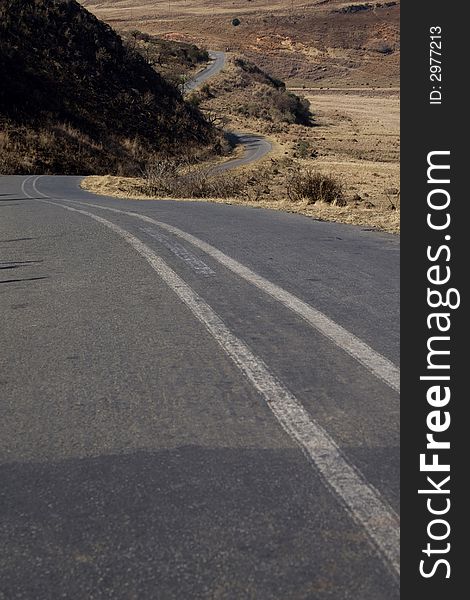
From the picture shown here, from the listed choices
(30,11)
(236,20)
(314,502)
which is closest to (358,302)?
(314,502)

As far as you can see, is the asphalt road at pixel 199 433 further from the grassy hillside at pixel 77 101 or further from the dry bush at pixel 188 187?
the grassy hillside at pixel 77 101

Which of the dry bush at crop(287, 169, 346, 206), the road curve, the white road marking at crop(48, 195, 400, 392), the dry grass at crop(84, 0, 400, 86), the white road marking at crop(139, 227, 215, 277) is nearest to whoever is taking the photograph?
the white road marking at crop(48, 195, 400, 392)

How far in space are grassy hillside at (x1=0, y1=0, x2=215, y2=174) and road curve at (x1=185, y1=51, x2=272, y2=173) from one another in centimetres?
301

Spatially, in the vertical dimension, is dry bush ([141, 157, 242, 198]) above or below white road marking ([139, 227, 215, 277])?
above

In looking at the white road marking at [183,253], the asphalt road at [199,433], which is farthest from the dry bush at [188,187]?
the asphalt road at [199,433]

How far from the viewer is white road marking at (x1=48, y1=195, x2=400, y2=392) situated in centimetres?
457

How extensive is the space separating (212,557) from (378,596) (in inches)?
21.9

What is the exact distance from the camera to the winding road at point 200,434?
2600 millimetres

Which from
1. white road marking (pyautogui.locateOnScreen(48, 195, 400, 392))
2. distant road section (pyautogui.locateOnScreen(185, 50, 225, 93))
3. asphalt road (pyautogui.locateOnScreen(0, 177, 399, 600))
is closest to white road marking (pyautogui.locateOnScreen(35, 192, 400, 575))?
asphalt road (pyautogui.locateOnScreen(0, 177, 399, 600))

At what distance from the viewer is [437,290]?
17.6 ft

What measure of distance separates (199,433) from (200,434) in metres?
0.01

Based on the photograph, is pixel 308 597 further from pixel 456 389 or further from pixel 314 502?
pixel 456 389

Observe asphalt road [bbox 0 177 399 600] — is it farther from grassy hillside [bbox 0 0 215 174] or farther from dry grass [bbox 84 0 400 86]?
dry grass [bbox 84 0 400 86]

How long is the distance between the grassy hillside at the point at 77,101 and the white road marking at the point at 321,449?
A: 38163 mm
